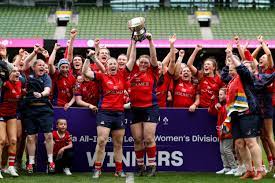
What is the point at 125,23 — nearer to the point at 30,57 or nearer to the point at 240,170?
the point at 30,57

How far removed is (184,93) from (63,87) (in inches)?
79.4

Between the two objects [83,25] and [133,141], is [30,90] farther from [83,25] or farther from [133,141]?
[83,25]

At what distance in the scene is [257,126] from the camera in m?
7.28

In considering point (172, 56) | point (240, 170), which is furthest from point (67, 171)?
point (240, 170)

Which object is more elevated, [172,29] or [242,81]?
[172,29]

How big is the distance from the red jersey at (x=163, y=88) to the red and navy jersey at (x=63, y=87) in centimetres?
142

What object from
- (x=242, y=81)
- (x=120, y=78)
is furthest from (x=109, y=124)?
(x=242, y=81)

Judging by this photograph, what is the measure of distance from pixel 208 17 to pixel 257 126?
22050mm

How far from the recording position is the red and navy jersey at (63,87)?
27.1ft

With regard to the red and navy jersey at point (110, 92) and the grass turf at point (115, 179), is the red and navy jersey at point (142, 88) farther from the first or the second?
the grass turf at point (115, 179)

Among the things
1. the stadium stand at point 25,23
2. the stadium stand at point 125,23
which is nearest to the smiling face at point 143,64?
the stadium stand at point 125,23

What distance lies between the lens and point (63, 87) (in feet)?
27.1

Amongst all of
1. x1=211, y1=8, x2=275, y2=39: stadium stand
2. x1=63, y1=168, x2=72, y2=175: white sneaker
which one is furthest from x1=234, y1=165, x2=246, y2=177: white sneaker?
x1=211, y1=8, x2=275, y2=39: stadium stand

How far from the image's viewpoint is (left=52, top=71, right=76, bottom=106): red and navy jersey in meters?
8.26
